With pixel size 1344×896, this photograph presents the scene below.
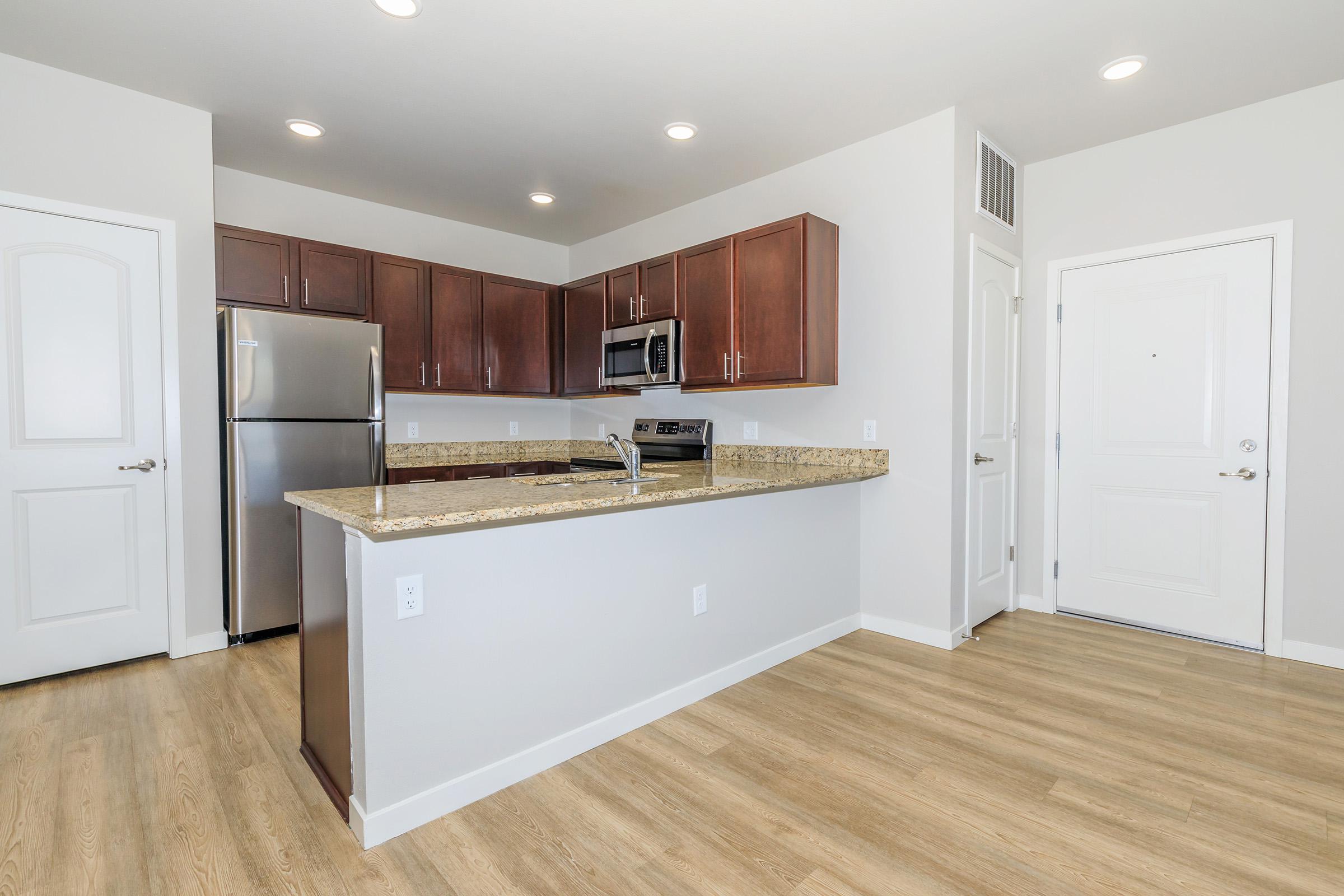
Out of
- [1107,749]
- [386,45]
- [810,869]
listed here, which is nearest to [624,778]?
[810,869]

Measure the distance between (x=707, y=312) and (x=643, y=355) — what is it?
1.76 feet

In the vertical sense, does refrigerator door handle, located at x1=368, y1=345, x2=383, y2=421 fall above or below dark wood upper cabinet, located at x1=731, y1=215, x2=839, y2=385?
below

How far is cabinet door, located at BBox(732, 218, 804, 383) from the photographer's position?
3320 millimetres

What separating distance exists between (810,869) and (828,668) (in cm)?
137

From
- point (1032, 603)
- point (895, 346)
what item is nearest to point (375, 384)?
point (895, 346)

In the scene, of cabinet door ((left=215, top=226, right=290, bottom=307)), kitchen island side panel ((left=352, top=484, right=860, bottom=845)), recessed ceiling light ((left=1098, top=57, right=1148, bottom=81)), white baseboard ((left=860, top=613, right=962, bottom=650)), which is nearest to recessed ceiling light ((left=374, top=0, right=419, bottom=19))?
cabinet door ((left=215, top=226, right=290, bottom=307))

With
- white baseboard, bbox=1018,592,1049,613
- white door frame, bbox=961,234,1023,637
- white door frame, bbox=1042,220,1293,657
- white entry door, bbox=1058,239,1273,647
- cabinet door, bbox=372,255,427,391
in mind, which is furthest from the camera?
cabinet door, bbox=372,255,427,391

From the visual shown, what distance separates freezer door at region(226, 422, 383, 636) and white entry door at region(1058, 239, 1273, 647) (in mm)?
4148

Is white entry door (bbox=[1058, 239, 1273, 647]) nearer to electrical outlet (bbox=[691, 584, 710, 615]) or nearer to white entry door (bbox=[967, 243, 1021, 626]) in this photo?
white entry door (bbox=[967, 243, 1021, 626])

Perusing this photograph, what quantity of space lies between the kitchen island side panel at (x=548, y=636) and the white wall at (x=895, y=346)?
26.4 inches

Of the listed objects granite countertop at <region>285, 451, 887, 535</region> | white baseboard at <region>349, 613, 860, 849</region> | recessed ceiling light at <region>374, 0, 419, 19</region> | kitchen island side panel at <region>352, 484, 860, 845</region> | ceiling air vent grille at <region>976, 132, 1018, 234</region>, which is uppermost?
recessed ceiling light at <region>374, 0, 419, 19</region>

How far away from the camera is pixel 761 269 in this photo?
3.45 m

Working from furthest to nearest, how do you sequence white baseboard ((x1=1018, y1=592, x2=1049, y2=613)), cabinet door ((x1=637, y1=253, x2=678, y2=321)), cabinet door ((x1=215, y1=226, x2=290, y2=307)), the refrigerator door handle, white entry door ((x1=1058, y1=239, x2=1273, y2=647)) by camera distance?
cabinet door ((x1=637, y1=253, x2=678, y2=321)) → white baseboard ((x1=1018, y1=592, x2=1049, y2=613)) → the refrigerator door handle → cabinet door ((x1=215, y1=226, x2=290, y2=307)) → white entry door ((x1=1058, y1=239, x2=1273, y2=647))

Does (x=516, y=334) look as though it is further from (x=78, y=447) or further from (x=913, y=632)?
(x=913, y=632)
